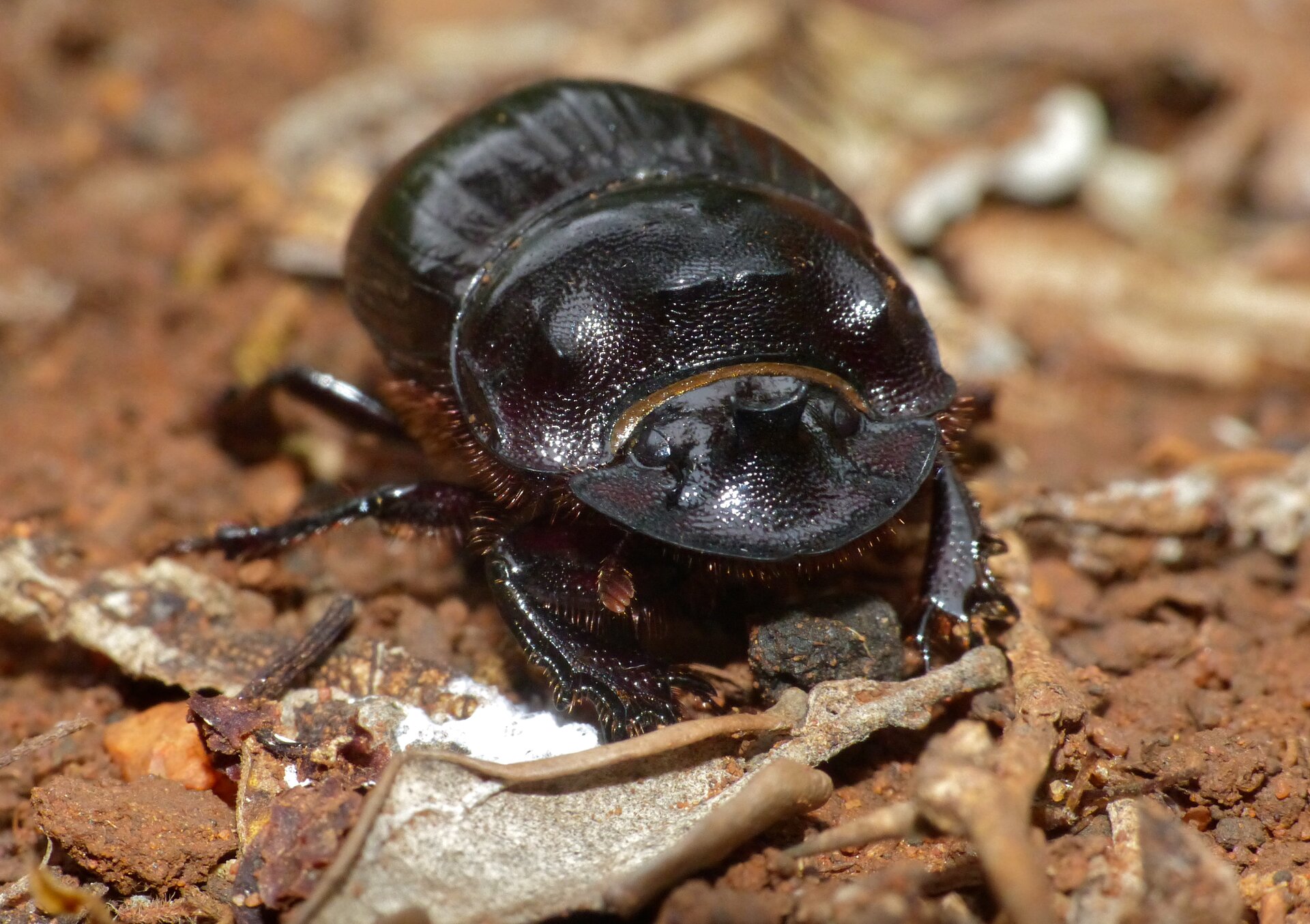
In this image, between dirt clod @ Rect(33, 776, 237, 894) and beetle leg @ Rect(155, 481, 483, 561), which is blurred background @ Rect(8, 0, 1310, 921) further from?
dirt clod @ Rect(33, 776, 237, 894)

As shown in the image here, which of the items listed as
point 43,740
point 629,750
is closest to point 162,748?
point 43,740

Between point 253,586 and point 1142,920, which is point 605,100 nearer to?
point 253,586

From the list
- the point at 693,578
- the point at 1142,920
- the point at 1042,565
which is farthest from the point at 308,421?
the point at 1142,920

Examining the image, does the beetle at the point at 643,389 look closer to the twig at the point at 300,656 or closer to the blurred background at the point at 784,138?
the twig at the point at 300,656

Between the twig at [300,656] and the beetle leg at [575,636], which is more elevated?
the beetle leg at [575,636]

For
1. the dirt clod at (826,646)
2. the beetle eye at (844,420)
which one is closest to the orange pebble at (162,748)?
the dirt clod at (826,646)

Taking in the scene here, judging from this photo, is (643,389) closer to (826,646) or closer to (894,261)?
(826,646)

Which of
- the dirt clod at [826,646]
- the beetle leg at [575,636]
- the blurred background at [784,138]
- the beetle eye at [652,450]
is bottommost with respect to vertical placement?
the beetle leg at [575,636]
